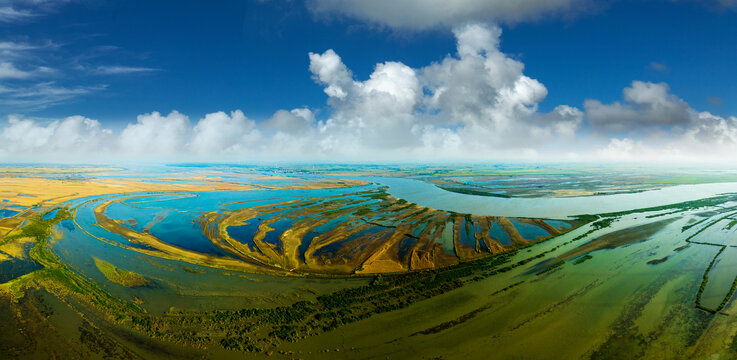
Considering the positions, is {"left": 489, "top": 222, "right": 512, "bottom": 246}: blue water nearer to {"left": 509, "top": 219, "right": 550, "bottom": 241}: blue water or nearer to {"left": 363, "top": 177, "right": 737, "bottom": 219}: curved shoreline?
{"left": 509, "top": 219, "right": 550, "bottom": 241}: blue water

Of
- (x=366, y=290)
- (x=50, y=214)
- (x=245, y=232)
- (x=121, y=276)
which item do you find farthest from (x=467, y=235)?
(x=50, y=214)

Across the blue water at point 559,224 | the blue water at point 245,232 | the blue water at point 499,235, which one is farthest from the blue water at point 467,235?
the blue water at point 245,232

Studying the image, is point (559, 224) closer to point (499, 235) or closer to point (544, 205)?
point (499, 235)

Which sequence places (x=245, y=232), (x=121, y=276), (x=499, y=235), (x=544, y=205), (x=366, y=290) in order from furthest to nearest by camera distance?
(x=544, y=205)
(x=245, y=232)
(x=499, y=235)
(x=121, y=276)
(x=366, y=290)

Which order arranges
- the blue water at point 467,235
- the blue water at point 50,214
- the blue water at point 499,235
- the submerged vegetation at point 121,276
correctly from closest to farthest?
the submerged vegetation at point 121,276 < the blue water at point 467,235 < the blue water at point 499,235 < the blue water at point 50,214

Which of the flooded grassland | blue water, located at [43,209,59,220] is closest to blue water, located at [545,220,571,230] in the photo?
the flooded grassland

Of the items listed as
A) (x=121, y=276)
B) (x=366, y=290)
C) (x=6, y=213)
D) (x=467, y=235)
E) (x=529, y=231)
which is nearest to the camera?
(x=366, y=290)

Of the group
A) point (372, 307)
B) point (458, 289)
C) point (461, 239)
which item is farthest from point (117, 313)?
point (461, 239)

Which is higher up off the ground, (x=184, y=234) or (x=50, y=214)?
Result: (x=50, y=214)

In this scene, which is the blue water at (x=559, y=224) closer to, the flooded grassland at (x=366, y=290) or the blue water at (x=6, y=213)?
the flooded grassland at (x=366, y=290)

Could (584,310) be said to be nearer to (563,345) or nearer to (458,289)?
(563,345)

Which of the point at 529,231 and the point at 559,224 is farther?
the point at 559,224

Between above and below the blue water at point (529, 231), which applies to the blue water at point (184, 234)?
below
